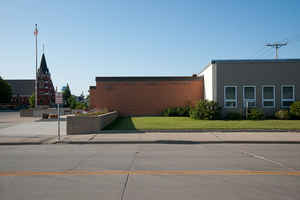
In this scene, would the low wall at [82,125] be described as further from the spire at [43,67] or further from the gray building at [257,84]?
the spire at [43,67]

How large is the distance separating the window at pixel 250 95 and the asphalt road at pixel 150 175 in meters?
13.1

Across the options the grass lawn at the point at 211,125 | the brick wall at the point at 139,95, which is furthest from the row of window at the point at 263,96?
the brick wall at the point at 139,95

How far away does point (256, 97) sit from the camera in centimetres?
2042

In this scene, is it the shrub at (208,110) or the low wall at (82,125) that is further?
the shrub at (208,110)

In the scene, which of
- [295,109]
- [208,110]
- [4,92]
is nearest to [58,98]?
[208,110]

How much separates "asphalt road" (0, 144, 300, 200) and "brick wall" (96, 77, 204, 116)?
17.5 m

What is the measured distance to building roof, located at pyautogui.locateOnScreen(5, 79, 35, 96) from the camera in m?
90.5

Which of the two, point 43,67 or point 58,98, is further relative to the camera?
point 43,67

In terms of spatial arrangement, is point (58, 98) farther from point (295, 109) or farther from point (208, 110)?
point (295, 109)

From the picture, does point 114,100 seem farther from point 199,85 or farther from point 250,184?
point 250,184

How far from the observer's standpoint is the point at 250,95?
2058 centimetres

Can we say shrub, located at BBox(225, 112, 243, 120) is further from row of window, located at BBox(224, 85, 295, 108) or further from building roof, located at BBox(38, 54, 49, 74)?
building roof, located at BBox(38, 54, 49, 74)

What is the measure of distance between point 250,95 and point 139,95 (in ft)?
40.4

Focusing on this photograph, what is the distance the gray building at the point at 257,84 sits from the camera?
20281mm
